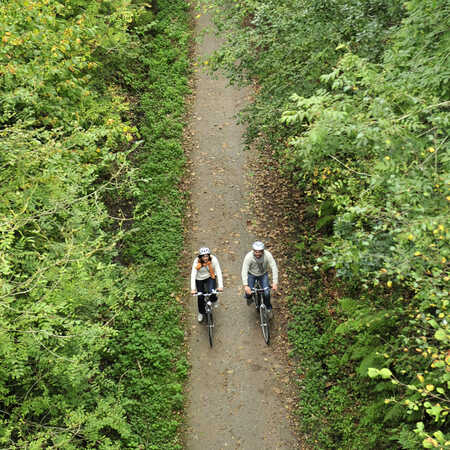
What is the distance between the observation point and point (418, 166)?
19.2 feet

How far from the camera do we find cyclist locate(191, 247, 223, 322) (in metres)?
10.4

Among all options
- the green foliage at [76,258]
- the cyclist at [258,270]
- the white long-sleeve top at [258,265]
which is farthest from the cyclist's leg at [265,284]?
the green foliage at [76,258]

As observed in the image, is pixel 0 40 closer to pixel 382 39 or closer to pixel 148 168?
pixel 148 168

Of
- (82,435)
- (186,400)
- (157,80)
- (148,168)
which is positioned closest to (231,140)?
(148,168)

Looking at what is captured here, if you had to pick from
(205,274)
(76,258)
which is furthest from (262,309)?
(76,258)

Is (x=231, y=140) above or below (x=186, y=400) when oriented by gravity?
above

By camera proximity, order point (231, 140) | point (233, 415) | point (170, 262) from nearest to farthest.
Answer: point (233, 415) → point (170, 262) → point (231, 140)

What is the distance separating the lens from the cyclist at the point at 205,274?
10.4 meters

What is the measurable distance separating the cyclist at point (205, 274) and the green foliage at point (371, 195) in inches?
98.8

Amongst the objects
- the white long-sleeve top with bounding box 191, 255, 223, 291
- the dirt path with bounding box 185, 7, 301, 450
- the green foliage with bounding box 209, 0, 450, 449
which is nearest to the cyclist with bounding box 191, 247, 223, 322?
the white long-sleeve top with bounding box 191, 255, 223, 291

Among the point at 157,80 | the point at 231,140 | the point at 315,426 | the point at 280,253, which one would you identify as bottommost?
the point at 315,426

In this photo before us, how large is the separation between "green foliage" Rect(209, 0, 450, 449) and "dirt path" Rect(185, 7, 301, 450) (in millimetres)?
812

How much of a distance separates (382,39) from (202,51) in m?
14.0

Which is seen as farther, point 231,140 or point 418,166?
point 231,140
